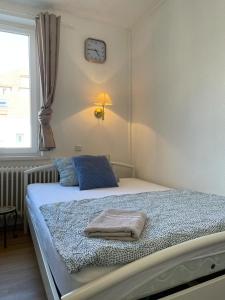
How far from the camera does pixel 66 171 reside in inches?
108

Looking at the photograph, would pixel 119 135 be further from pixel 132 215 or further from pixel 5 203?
pixel 132 215

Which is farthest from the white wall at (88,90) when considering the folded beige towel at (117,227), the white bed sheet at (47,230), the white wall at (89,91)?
the folded beige towel at (117,227)

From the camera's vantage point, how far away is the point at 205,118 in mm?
2328

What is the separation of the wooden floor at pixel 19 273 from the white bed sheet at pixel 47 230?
0.39 m

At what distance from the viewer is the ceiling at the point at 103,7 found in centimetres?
291

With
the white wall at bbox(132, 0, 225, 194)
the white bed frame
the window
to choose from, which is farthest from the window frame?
the white bed frame

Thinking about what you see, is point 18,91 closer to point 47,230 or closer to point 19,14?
point 19,14

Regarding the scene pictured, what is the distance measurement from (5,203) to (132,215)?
6.48 ft

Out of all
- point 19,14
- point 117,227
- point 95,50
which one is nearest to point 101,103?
point 95,50

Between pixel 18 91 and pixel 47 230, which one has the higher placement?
pixel 18 91

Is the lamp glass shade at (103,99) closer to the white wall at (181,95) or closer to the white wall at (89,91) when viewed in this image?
the white wall at (89,91)

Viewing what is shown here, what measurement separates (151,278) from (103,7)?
306 cm

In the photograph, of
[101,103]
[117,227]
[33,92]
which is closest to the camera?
[117,227]

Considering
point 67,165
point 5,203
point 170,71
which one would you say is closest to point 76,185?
point 67,165
